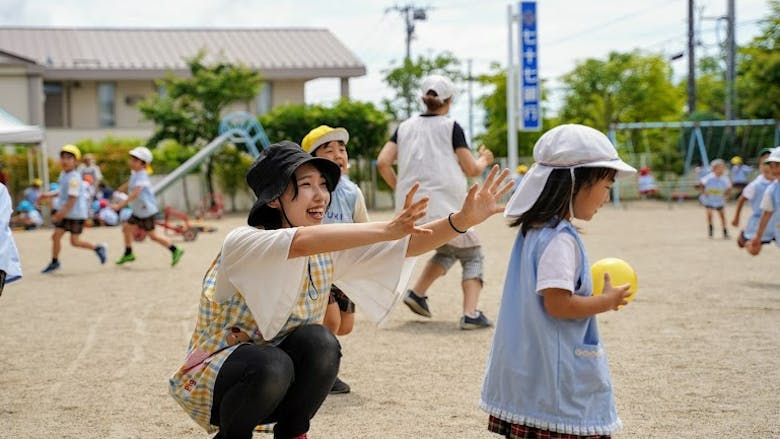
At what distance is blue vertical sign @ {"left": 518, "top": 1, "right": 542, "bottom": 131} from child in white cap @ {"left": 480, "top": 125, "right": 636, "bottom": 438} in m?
21.3

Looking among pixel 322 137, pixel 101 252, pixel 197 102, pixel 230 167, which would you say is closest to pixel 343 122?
pixel 230 167

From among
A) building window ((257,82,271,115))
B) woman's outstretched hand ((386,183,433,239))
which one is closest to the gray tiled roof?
building window ((257,82,271,115))

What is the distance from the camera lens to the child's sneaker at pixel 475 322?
809cm

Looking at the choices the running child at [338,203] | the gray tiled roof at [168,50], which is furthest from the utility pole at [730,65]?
the running child at [338,203]

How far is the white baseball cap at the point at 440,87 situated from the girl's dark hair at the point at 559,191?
4232mm

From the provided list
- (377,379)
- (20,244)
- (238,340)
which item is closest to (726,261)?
(377,379)

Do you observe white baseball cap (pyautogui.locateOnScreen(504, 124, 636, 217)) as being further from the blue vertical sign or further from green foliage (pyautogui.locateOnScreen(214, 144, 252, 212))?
green foliage (pyautogui.locateOnScreen(214, 144, 252, 212))

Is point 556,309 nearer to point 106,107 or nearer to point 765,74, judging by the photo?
point 765,74

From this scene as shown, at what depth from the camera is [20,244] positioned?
2162 cm

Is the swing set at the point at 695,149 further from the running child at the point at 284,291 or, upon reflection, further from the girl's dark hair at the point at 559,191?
the girl's dark hair at the point at 559,191

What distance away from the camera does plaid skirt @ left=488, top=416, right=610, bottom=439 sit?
11.5 ft

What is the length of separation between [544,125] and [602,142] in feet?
145

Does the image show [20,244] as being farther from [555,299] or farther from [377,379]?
[555,299]

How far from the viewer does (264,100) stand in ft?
145
